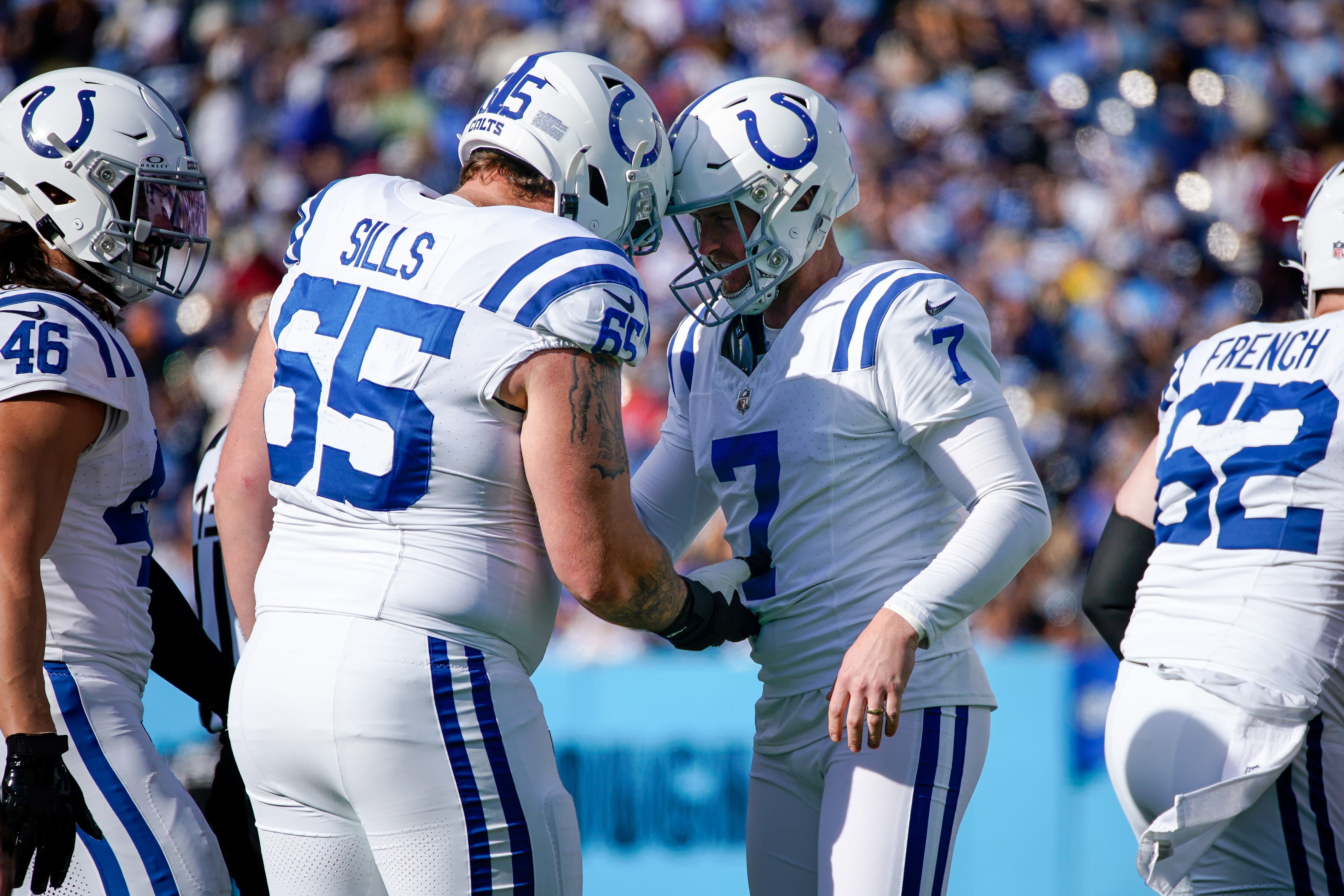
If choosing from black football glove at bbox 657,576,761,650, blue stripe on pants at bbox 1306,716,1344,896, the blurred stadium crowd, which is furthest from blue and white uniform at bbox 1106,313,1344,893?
the blurred stadium crowd

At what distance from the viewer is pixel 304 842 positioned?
210cm

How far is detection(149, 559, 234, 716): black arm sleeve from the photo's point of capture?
3064mm

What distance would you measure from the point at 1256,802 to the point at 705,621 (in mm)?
1098

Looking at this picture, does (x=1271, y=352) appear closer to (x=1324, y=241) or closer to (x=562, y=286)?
(x=1324, y=241)

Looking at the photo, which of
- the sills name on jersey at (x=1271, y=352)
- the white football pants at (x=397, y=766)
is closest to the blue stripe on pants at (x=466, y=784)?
the white football pants at (x=397, y=766)

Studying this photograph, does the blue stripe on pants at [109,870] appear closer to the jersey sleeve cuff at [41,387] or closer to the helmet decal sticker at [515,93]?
the jersey sleeve cuff at [41,387]

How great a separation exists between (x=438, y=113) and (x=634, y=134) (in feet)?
23.1

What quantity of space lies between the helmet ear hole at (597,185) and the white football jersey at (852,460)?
510 mm

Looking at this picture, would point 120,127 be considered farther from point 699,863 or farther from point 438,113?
point 438,113

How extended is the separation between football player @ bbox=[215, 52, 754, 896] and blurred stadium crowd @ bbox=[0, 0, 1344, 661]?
4.47m

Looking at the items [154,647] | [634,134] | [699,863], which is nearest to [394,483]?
[634,134]

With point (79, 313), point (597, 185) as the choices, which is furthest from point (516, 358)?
point (79, 313)

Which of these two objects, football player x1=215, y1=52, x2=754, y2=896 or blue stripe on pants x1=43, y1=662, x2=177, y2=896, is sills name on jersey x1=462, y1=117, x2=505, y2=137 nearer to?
football player x1=215, y1=52, x2=754, y2=896

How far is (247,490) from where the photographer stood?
8.03ft
